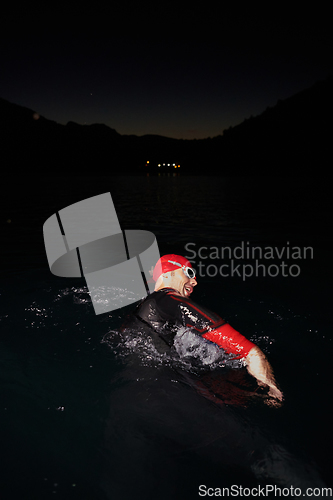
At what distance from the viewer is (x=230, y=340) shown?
337 centimetres

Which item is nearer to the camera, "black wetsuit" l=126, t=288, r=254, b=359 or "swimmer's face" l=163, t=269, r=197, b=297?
"black wetsuit" l=126, t=288, r=254, b=359

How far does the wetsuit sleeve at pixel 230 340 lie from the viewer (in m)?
3.36

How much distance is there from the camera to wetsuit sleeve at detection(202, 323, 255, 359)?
3355 mm

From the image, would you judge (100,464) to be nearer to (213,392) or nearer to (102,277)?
(213,392)

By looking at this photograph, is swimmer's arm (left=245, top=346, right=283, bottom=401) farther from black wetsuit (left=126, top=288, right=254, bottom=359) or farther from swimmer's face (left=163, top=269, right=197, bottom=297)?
swimmer's face (left=163, top=269, right=197, bottom=297)

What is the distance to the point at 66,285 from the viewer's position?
8.54m

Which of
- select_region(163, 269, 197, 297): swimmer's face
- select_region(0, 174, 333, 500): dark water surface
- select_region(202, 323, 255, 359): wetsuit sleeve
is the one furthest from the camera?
select_region(163, 269, 197, 297): swimmer's face

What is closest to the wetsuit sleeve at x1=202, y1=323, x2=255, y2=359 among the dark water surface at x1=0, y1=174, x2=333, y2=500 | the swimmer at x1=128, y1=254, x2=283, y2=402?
the swimmer at x1=128, y1=254, x2=283, y2=402

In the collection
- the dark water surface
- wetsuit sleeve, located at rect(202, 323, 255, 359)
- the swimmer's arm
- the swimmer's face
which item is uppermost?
the swimmer's face

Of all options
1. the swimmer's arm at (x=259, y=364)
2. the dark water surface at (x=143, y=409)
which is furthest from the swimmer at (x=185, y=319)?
the dark water surface at (x=143, y=409)

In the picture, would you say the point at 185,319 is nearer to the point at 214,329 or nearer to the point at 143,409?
the point at 214,329

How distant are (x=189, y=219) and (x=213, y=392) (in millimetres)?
17593

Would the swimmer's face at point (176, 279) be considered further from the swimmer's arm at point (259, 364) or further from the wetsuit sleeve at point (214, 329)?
the swimmer's arm at point (259, 364)

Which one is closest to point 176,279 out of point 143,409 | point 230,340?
point 230,340
